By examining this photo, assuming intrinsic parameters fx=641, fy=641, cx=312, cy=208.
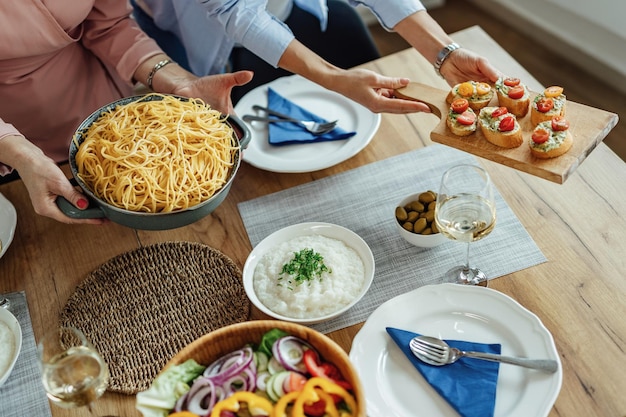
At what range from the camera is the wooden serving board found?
142 centimetres

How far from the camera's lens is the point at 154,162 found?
146cm

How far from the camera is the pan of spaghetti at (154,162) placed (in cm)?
141

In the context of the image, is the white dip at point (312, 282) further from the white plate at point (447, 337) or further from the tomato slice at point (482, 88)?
the tomato slice at point (482, 88)

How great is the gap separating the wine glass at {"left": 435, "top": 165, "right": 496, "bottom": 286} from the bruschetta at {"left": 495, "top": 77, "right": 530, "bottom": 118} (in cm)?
23

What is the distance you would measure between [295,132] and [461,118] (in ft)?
1.79

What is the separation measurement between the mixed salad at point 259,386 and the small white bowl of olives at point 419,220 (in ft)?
1.62

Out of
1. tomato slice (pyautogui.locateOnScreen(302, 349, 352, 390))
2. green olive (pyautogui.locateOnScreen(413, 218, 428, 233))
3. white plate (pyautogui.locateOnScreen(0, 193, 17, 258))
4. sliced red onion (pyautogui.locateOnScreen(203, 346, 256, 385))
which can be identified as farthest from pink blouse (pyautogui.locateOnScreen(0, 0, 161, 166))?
tomato slice (pyautogui.locateOnScreen(302, 349, 352, 390))

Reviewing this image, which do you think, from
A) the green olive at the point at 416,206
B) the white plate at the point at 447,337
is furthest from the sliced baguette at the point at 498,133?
the white plate at the point at 447,337

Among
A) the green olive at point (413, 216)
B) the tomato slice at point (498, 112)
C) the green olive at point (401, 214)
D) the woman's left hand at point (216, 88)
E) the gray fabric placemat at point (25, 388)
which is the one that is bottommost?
the gray fabric placemat at point (25, 388)

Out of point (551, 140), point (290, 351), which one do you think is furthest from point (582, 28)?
point (290, 351)

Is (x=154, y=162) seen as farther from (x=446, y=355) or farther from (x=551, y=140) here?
(x=551, y=140)

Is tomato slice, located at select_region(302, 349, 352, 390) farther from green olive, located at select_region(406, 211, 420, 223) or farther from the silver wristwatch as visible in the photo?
the silver wristwatch

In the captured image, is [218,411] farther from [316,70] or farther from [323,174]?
[316,70]

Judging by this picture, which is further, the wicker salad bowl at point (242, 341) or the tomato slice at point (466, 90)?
the tomato slice at point (466, 90)
